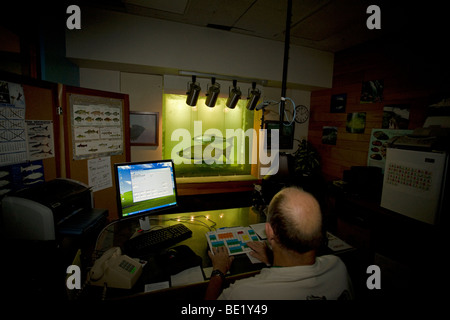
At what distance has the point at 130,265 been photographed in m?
1.08

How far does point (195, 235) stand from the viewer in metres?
1.57

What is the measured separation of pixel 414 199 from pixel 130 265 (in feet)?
8.28

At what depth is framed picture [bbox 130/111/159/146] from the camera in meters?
3.45

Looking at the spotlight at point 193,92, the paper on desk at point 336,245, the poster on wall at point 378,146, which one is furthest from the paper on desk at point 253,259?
the poster on wall at point 378,146

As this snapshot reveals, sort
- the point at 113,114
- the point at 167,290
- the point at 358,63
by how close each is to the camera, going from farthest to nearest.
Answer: the point at 358,63 → the point at 113,114 → the point at 167,290

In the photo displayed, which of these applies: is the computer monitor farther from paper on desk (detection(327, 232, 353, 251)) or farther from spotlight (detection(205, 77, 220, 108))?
spotlight (detection(205, 77, 220, 108))

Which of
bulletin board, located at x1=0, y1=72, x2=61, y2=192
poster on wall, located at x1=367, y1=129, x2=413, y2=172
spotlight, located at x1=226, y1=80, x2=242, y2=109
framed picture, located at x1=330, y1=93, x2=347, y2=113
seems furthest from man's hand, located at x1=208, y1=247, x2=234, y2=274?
framed picture, located at x1=330, y1=93, x2=347, y2=113

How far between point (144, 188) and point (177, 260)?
1.86 feet

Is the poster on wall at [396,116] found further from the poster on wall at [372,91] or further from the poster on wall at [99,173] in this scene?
the poster on wall at [99,173]

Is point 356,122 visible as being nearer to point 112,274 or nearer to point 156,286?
point 156,286

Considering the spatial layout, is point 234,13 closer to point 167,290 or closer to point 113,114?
point 113,114

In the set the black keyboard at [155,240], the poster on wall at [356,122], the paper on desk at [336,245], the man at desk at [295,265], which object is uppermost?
the poster on wall at [356,122]

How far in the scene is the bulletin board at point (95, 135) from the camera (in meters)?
1.87

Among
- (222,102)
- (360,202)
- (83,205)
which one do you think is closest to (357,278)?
(360,202)
